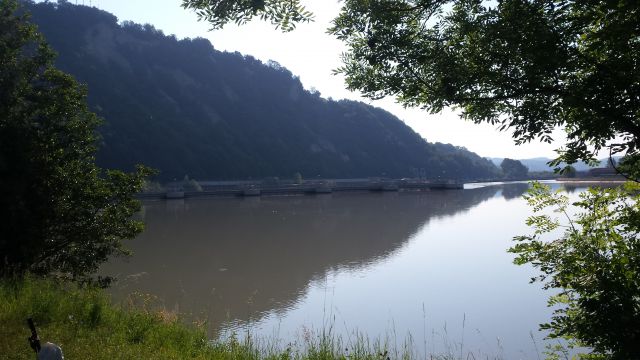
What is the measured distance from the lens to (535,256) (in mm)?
3418

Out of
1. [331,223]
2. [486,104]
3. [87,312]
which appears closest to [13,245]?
[87,312]

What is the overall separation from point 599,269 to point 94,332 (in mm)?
4991

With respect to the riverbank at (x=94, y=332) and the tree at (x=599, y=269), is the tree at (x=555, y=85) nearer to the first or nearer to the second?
the tree at (x=599, y=269)

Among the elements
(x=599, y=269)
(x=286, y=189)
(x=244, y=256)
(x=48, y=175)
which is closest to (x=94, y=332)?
(x=599, y=269)

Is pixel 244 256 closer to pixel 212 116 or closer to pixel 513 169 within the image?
pixel 212 116

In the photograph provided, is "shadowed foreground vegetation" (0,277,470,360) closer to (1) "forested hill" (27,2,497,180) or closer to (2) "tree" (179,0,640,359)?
(2) "tree" (179,0,640,359)

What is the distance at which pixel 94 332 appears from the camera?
5258mm

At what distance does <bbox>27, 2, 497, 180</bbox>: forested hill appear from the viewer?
98.8m

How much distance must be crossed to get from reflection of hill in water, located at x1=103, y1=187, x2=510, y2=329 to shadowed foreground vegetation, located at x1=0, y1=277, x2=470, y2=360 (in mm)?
2831

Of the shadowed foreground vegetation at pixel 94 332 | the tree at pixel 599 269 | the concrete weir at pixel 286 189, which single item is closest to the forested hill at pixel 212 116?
the concrete weir at pixel 286 189

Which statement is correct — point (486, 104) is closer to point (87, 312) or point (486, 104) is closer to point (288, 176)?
point (87, 312)

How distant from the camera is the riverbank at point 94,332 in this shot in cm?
467

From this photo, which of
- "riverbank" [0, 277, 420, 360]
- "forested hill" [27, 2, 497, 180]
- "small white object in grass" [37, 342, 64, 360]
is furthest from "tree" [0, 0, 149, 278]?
"forested hill" [27, 2, 497, 180]

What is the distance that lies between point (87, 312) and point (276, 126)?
128870mm
